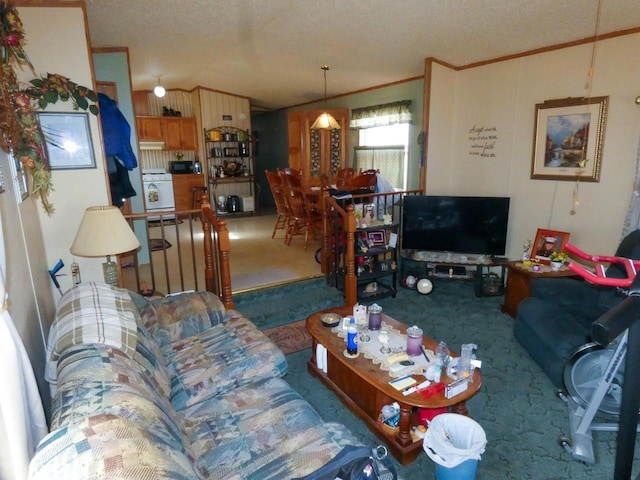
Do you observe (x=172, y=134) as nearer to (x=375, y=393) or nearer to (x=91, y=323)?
(x=91, y=323)

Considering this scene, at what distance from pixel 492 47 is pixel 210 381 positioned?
402cm

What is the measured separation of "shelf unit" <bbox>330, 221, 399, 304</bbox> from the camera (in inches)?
149

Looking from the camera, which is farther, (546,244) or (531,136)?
(531,136)

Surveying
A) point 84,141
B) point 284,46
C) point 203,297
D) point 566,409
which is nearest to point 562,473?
point 566,409

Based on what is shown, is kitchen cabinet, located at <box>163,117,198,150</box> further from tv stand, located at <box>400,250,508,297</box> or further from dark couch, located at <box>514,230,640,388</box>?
dark couch, located at <box>514,230,640,388</box>

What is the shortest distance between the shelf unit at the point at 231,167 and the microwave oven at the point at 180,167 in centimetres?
33

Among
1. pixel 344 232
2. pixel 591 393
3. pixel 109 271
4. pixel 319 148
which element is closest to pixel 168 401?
pixel 109 271

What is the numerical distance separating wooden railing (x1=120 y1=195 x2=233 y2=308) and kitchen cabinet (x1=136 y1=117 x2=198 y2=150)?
79.6 inches

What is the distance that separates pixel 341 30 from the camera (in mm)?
3561

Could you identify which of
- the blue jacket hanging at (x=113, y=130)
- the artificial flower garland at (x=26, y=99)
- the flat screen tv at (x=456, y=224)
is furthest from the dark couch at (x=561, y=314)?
the blue jacket hanging at (x=113, y=130)

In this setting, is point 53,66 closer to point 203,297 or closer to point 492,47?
point 203,297

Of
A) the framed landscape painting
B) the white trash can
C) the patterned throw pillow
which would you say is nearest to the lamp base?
the patterned throw pillow

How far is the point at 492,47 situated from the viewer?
12.5 ft

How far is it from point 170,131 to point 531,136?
6.13 m
